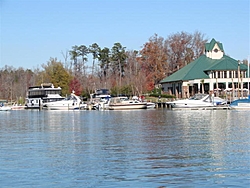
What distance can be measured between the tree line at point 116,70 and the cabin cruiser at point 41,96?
14889 mm

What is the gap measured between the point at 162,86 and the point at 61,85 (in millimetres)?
24899

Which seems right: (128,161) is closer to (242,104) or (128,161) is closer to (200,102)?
(242,104)

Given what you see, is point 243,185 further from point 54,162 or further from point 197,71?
point 197,71

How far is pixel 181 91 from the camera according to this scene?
326ft

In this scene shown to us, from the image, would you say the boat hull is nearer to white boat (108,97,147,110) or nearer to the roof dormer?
white boat (108,97,147,110)

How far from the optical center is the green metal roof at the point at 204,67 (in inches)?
3752

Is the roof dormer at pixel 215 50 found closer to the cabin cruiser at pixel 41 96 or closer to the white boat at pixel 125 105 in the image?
the white boat at pixel 125 105

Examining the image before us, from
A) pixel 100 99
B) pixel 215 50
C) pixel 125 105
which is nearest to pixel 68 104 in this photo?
pixel 100 99

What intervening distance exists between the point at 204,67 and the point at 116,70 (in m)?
47.6

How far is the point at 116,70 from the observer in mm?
143750

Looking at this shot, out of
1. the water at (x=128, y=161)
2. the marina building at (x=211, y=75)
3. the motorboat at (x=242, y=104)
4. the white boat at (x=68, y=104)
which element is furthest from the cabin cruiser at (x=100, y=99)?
the water at (x=128, y=161)

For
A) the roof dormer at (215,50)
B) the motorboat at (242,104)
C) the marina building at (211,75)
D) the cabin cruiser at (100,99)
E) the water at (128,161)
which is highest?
the roof dormer at (215,50)

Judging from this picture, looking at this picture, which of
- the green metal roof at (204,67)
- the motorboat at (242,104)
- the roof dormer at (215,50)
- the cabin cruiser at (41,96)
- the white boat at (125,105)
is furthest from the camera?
A: the cabin cruiser at (41,96)

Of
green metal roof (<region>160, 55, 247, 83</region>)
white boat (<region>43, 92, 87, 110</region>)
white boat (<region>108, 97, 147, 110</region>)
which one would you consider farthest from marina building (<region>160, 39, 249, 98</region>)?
white boat (<region>43, 92, 87, 110</region>)
